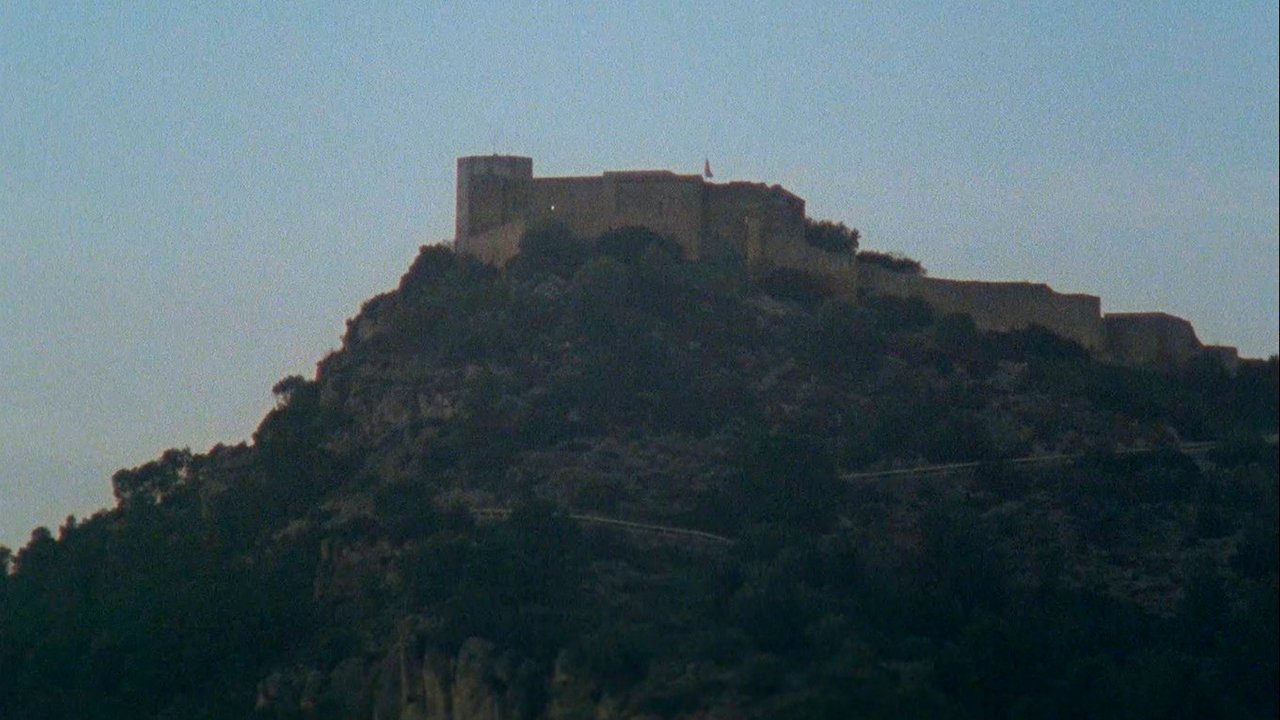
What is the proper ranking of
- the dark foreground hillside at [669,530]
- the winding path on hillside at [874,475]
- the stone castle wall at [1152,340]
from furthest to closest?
the stone castle wall at [1152,340], the winding path on hillside at [874,475], the dark foreground hillside at [669,530]

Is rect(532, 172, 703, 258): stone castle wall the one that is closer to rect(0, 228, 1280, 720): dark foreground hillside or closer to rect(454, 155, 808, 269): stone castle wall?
rect(454, 155, 808, 269): stone castle wall

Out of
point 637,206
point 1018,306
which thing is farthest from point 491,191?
point 1018,306

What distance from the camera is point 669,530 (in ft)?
161

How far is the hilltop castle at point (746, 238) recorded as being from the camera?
5928 cm

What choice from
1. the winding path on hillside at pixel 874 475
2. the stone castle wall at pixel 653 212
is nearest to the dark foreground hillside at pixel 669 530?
the winding path on hillside at pixel 874 475

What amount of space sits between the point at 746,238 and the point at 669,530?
42.3 feet

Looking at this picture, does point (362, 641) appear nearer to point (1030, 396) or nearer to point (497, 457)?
point (497, 457)

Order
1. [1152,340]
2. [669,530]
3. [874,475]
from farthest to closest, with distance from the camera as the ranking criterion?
[1152,340] < [874,475] < [669,530]

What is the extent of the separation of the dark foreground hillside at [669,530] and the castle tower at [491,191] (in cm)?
121

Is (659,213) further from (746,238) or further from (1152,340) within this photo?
(1152,340)

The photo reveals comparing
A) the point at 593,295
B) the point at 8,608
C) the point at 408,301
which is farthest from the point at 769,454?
the point at 8,608

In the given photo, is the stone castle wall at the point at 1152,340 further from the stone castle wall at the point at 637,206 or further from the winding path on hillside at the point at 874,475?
the stone castle wall at the point at 637,206

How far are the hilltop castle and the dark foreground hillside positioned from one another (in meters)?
0.80

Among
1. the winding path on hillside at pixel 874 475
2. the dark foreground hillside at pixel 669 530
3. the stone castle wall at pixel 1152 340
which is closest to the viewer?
the dark foreground hillside at pixel 669 530
